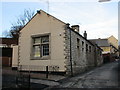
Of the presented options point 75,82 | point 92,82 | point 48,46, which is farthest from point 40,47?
point 92,82

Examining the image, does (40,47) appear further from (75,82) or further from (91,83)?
(91,83)

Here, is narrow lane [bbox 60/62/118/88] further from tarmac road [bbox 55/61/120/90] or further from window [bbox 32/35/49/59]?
window [bbox 32/35/49/59]

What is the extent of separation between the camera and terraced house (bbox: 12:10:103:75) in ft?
41.4

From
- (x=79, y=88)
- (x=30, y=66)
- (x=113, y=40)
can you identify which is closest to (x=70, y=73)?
(x=30, y=66)

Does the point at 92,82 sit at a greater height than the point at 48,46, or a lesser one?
lesser

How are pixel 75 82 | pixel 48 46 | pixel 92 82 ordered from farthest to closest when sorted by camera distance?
1. pixel 48 46
2. pixel 75 82
3. pixel 92 82

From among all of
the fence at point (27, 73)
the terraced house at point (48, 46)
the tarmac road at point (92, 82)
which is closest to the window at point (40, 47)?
the terraced house at point (48, 46)

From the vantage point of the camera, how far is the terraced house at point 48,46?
12.6m

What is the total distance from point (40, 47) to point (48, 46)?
0.88 m

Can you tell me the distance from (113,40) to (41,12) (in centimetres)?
5463

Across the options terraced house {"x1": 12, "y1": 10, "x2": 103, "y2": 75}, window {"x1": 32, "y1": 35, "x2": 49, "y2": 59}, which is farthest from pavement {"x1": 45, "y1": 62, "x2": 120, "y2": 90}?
window {"x1": 32, "y1": 35, "x2": 49, "y2": 59}

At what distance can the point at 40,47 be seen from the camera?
14109mm

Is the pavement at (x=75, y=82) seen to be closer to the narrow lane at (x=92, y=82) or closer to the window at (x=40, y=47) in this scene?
the narrow lane at (x=92, y=82)

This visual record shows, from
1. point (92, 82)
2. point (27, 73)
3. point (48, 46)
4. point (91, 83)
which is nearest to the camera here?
point (91, 83)
